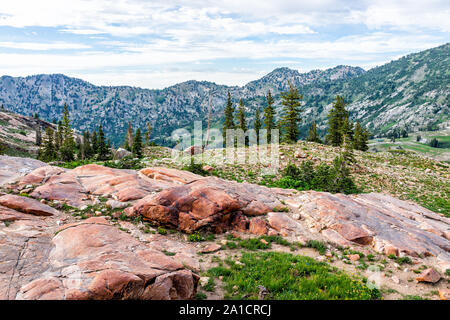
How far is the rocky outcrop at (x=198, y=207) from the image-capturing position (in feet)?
45.6

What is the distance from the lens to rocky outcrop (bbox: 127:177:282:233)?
1390cm

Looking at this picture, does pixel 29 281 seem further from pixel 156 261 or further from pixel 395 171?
pixel 395 171

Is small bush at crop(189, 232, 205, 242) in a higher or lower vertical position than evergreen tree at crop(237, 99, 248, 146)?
lower

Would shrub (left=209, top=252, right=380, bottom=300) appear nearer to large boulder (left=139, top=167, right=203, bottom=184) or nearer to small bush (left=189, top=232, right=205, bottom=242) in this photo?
small bush (left=189, top=232, right=205, bottom=242)

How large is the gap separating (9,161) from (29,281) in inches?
732

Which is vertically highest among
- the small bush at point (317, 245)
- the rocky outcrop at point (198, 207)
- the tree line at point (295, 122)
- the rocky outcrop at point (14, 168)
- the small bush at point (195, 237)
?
the tree line at point (295, 122)

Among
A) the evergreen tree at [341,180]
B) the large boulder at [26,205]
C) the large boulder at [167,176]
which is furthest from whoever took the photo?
the evergreen tree at [341,180]

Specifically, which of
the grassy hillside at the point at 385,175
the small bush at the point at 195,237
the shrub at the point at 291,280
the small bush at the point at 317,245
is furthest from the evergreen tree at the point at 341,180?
the small bush at the point at 195,237

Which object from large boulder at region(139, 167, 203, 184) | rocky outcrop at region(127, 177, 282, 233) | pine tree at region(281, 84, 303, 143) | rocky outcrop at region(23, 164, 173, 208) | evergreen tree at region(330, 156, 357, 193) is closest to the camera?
rocky outcrop at region(127, 177, 282, 233)

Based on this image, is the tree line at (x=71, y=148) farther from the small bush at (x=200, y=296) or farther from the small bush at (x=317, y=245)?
the small bush at (x=200, y=296)

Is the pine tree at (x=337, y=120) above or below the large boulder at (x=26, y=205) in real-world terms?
above

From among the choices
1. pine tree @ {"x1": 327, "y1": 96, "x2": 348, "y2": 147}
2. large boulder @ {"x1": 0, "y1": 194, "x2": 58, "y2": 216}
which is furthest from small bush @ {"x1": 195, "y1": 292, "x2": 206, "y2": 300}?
pine tree @ {"x1": 327, "y1": 96, "x2": 348, "y2": 147}

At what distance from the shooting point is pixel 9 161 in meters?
19.9

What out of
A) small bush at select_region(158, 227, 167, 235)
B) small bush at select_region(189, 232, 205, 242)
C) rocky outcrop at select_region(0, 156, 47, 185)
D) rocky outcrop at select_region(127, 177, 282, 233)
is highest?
rocky outcrop at select_region(0, 156, 47, 185)
